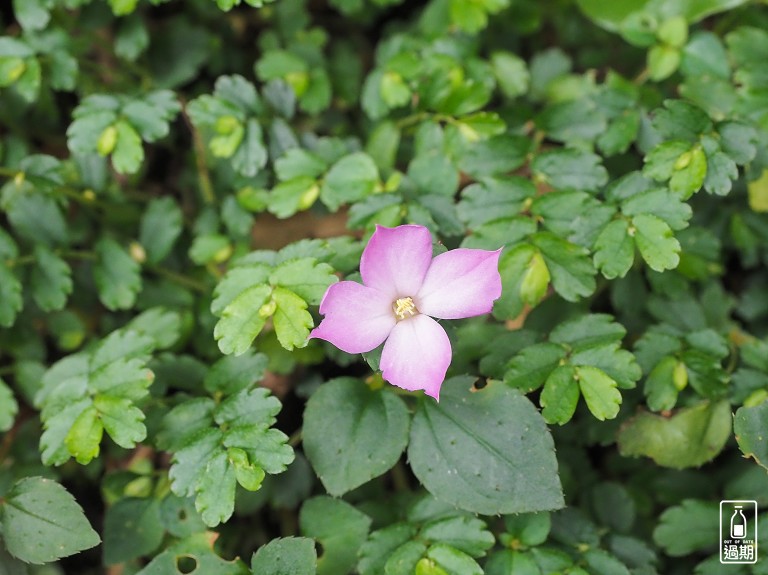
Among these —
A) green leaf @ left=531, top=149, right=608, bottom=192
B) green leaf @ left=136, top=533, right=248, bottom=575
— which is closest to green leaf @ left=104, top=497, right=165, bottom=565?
green leaf @ left=136, top=533, right=248, bottom=575

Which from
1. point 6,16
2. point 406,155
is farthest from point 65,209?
point 406,155

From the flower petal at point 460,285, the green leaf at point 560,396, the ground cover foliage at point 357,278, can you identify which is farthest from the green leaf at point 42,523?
the green leaf at point 560,396

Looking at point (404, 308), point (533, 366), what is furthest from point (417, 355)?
point (533, 366)

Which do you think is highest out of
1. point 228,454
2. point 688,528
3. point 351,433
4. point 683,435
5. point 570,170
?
point 570,170

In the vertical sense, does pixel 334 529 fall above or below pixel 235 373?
below

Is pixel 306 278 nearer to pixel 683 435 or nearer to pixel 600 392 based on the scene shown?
pixel 600 392

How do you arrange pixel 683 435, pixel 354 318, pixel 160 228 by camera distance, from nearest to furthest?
pixel 354 318 → pixel 683 435 → pixel 160 228

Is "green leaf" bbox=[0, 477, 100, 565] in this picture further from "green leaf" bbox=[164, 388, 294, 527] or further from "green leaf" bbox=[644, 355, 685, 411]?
"green leaf" bbox=[644, 355, 685, 411]
